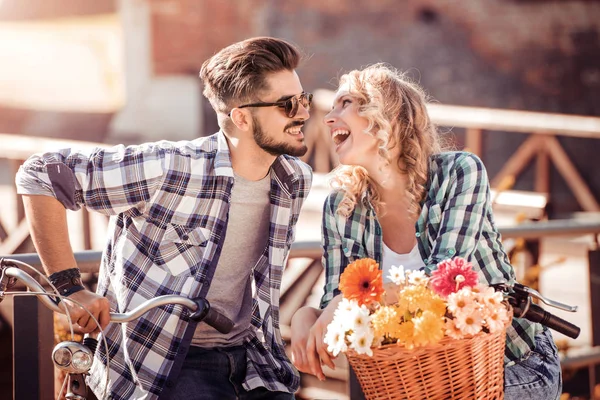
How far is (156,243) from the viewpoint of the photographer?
2752 millimetres

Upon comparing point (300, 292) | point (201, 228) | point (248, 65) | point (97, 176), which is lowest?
point (300, 292)

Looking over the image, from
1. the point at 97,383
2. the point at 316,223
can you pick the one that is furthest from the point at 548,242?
the point at 97,383

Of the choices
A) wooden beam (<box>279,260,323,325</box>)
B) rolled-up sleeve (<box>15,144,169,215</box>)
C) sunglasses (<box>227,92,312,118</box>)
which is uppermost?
sunglasses (<box>227,92,312,118</box>)

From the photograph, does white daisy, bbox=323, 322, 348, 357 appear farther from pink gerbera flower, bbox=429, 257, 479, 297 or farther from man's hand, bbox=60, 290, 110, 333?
man's hand, bbox=60, 290, 110, 333

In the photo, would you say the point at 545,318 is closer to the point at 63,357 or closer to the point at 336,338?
the point at 336,338

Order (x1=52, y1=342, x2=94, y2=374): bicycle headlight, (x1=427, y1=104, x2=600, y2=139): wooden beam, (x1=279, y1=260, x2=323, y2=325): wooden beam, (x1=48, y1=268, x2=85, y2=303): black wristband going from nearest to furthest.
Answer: (x1=52, y1=342, x2=94, y2=374): bicycle headlight, (x1=48, y1=268, x2=85, y2=303): black wristband, (x1=279, y1=260, x2=323, y2=325): wooden beam, (x1=427, y1=104, x2=600, y2=139): wooden beam

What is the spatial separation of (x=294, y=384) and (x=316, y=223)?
5814 mm

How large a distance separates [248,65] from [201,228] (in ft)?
1.96

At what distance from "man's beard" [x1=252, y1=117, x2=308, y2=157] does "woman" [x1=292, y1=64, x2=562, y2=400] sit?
0.51 ft

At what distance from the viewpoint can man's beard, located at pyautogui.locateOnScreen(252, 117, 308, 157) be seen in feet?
9.71

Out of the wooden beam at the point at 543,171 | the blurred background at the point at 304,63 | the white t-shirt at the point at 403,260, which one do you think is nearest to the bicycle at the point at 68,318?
the white t-shirt at the point at 403,260

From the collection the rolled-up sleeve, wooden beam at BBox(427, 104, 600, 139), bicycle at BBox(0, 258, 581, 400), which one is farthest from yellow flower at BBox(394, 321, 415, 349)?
wooden beam at BBox(427, 104, 600, 139)

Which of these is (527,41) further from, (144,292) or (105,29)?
(144,292)

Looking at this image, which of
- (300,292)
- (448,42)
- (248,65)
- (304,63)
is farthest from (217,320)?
(448,42)
